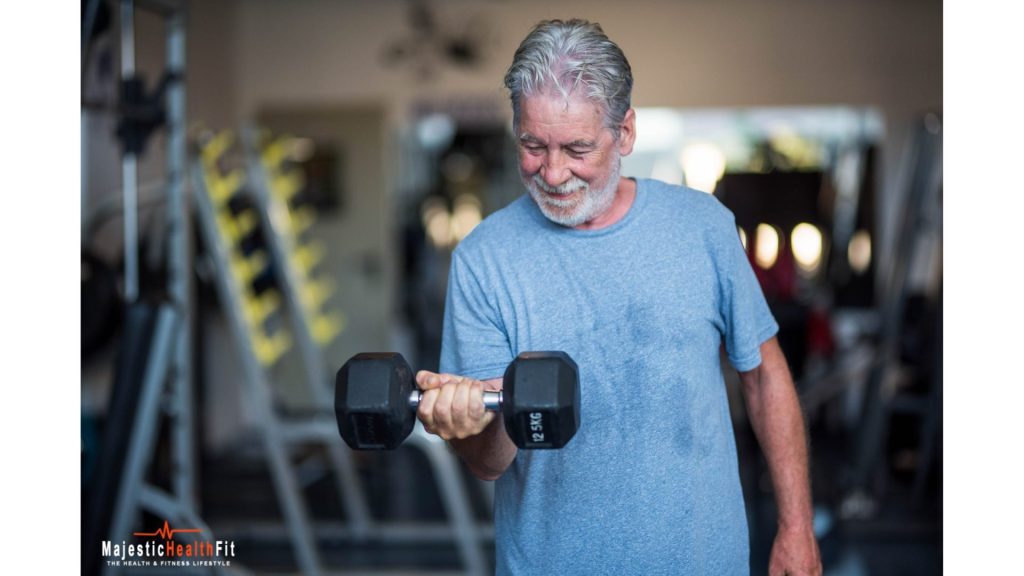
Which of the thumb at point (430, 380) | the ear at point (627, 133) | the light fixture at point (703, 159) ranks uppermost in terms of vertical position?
the light fixture at point (703, 159)

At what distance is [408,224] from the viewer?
6.51m

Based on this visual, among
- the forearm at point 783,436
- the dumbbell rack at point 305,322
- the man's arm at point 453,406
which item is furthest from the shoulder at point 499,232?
the dumbbell rack at point 305,322

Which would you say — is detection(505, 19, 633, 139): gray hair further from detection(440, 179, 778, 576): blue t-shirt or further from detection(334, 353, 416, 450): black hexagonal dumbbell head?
detection(334, 353, 416, 450): black hexagonal dumbbell head

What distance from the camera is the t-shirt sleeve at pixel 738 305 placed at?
5.52ft

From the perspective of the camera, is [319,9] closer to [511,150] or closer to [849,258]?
[511,150]

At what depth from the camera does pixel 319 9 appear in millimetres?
6184

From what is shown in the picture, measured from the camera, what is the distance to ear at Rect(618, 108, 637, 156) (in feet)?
5.43

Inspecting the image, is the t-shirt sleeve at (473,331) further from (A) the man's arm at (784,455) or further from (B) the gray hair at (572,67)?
(A) the man's arm at (784,455)

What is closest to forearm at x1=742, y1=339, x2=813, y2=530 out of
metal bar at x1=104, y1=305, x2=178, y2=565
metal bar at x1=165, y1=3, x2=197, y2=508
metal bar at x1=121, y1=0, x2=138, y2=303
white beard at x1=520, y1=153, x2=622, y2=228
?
white beard at x1=520, y1=153, x2=622, y2=228

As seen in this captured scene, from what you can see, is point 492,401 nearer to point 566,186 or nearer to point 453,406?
point 453,406

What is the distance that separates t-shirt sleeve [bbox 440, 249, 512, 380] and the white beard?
157mm

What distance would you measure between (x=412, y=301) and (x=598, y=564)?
4960mm

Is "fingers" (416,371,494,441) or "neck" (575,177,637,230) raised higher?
"neck" (575,177,637,230)

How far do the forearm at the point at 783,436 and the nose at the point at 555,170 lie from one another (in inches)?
18.3
